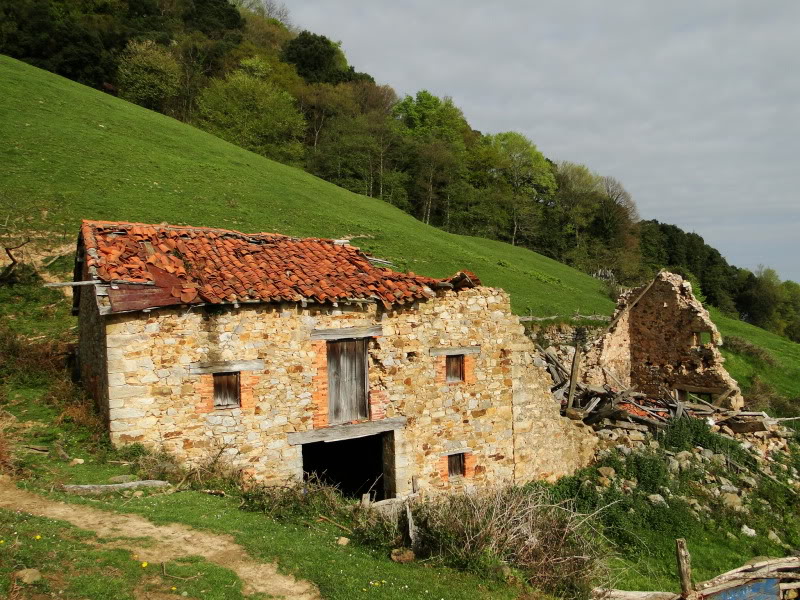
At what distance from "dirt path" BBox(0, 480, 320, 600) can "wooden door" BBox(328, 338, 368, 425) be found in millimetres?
4172

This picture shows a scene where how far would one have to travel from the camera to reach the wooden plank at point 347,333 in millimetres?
11578

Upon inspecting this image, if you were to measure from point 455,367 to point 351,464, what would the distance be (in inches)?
182

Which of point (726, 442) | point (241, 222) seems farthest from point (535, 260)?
point (726, 442)

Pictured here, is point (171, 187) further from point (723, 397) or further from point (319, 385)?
point (723, 397)

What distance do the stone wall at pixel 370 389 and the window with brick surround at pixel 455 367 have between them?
140 mm

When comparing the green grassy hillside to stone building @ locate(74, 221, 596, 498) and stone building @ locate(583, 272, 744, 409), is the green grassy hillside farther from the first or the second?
stone building @ locate(74, 221, 596, 498)

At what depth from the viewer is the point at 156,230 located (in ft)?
41.3

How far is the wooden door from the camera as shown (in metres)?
11.8

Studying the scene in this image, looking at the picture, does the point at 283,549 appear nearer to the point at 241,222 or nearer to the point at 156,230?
the point at 156,230

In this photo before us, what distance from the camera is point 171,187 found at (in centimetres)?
2847

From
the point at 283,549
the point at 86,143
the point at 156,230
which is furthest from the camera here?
the point at 86,143

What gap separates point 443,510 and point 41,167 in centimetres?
2642

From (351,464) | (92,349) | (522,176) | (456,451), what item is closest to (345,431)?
(456,451)

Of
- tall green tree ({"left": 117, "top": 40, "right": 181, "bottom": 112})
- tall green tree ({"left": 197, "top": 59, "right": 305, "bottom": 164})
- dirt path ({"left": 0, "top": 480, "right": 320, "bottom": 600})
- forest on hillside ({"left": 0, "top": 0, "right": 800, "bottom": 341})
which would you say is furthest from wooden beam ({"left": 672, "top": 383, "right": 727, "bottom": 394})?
tall green tree ({"left": 117, "top": 40, "right": 181, "bottom": 112})
